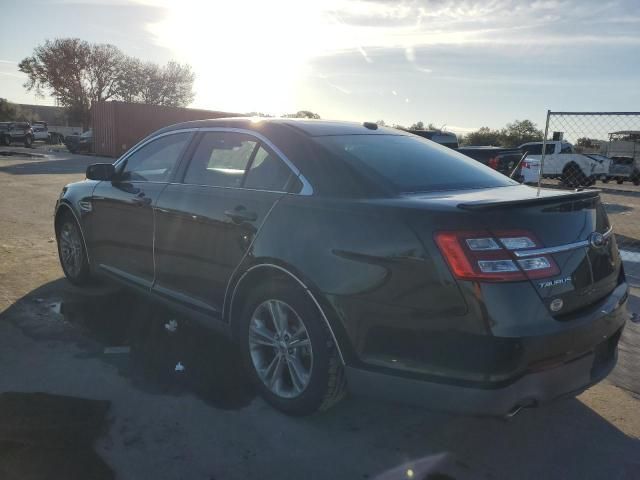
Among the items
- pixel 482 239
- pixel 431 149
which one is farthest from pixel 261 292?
pixel 431 149

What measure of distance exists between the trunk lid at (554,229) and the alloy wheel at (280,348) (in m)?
0.94

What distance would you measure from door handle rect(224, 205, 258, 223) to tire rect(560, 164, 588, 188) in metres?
19.8

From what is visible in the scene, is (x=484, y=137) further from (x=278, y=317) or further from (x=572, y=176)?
(x=278, y=317)

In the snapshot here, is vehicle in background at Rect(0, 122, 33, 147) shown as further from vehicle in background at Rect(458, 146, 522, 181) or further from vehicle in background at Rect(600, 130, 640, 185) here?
vehicle in background at Rect(600, 130, 640, 185)

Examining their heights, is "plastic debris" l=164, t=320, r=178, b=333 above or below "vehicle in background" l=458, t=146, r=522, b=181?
below

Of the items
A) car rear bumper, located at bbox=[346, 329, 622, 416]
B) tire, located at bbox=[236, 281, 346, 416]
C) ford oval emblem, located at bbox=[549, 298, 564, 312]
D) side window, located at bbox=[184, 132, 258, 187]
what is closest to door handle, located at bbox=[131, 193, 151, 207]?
side window, located at bbox=[184, 132, 258, 187]

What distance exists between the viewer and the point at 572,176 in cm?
2103

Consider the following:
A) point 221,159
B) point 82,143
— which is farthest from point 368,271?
point 82,143

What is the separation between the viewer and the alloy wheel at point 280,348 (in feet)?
9.43

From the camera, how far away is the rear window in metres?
2.90

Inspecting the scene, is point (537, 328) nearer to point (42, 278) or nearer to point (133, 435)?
point (133, 435)

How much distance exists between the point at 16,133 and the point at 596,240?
40.8 m

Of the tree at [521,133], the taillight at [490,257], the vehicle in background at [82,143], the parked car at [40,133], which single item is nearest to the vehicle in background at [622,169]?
the tree at [521,133]

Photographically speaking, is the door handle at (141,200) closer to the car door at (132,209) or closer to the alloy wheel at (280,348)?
the car door at (132,209)
